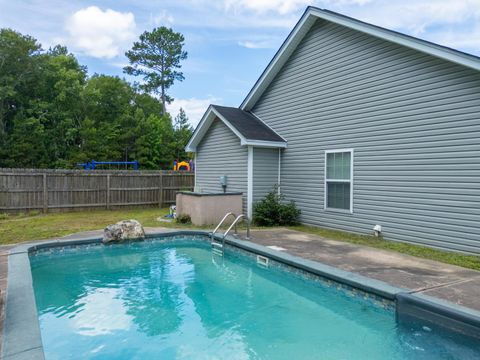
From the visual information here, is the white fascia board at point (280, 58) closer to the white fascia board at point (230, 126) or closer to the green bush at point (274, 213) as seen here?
the white fascia board at point (230, 126)

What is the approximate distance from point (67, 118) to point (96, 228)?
21614 mm

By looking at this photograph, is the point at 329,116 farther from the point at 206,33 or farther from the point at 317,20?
the point at 206,33

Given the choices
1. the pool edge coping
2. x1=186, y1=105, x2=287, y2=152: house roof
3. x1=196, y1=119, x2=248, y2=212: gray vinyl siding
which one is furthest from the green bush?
the pool edge coping

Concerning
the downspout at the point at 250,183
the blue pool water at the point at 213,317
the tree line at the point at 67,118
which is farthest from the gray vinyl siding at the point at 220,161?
the tree line at the point at 67,118

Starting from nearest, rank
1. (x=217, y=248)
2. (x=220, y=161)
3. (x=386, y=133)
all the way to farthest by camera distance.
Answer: (x=386, y=133)
(x=217, y=248)
(x=220, y=161)

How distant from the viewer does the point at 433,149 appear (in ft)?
24.2

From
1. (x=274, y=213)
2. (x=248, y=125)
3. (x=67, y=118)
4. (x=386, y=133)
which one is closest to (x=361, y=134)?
(x=386, y=133)

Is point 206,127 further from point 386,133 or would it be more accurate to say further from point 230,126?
point 386,133

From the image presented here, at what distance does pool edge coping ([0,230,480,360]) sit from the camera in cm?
318

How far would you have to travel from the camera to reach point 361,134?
891 centimetres

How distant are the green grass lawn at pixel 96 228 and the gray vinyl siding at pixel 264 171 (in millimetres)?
1601

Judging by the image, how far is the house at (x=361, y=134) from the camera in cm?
699

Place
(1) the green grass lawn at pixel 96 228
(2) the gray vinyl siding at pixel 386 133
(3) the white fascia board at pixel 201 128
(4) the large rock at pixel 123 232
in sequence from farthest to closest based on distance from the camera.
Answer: (3) the white fascia board at pixel 201 128 < (4) the large rock at pixel 123 232 < (2) the gray vinyl siding at pixel 386 133 < (1) the green grass lawn at pixel 96 228

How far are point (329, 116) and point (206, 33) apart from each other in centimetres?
1217
